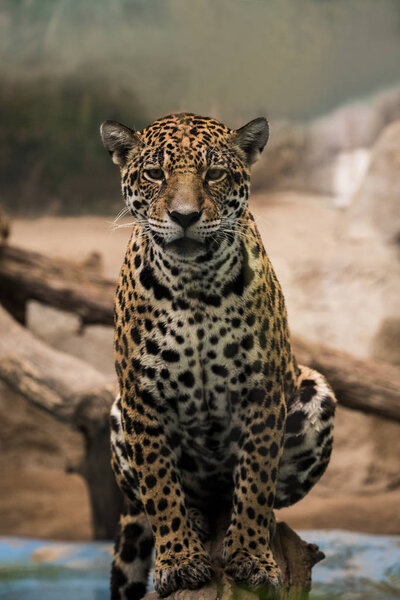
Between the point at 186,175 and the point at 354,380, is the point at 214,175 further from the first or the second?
the point at 354,380

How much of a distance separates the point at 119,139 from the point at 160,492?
2.88 ft

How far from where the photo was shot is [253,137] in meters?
1.92

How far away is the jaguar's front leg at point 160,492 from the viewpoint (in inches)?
77.0

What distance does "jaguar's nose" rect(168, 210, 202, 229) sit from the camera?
1.75m

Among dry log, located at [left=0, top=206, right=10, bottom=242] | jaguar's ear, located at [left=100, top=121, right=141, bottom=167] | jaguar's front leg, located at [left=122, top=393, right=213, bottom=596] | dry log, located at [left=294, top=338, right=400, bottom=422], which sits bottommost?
jaguar's front leg, located at [left=122, top=393, right=213, bottom=596]

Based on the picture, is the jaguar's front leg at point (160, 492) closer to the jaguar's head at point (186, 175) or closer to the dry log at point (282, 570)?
the dry log at point (282, 570)

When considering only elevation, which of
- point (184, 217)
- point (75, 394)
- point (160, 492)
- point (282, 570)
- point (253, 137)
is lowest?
point (282, 570)

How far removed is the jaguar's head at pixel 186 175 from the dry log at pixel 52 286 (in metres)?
2.83

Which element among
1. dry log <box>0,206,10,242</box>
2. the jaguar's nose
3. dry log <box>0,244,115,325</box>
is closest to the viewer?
the jaguar's nose

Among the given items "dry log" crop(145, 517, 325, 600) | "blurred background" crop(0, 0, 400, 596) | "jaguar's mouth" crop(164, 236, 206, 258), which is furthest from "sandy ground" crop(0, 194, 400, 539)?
"jaguar's mouth" crop(164, 236, 206, 258)

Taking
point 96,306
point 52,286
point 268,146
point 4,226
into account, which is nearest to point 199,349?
point 268,146

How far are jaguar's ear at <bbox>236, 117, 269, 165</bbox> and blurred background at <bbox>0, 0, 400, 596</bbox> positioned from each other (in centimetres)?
31

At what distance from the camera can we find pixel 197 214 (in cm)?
176

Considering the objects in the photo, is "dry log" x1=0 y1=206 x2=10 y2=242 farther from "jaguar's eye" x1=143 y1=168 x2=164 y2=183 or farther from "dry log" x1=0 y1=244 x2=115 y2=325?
"jaguar's eye" x1=143 y1=168 x2=164 y2=183
